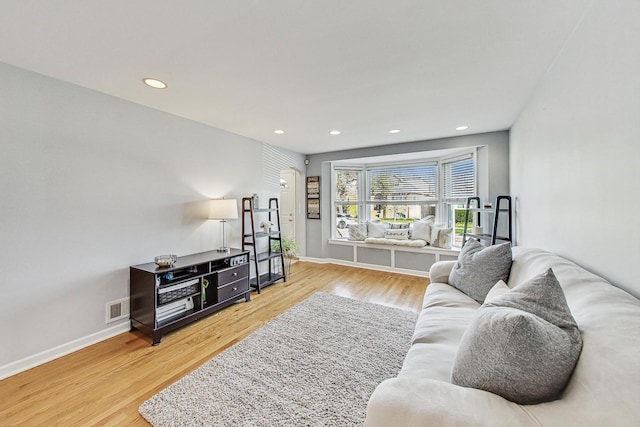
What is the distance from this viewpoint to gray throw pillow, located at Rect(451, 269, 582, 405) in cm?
81

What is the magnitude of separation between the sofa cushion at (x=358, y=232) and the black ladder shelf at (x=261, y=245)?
1.60 metres

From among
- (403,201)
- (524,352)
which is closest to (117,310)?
(524,352)

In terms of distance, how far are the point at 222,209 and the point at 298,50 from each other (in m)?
2.11

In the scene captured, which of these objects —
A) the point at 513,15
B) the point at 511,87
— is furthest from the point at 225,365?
the point at 511,87

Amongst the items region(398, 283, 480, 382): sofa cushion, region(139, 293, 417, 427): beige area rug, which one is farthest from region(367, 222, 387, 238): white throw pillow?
region(398, 283, 480, 382): sofa cushion

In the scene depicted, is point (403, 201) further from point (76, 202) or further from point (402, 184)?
point (76, 202)

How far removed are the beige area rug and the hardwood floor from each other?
173 mm

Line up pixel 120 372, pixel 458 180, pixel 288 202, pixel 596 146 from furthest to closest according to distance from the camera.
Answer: pixel 288 202 → pixel 458 180 → pixel 120 372 → pixel 596 146

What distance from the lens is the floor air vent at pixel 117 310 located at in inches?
96.7

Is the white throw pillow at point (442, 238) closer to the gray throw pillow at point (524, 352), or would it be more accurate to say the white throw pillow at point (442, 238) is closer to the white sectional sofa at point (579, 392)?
the white sectional sofa at point (579, 392)

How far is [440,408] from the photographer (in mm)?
813

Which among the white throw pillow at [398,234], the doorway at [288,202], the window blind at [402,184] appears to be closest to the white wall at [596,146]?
the white throw pillow at [398,234]

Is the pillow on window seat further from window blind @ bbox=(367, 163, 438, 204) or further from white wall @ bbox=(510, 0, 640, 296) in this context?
white wall @ bbox=(510, 0, 640, 296)

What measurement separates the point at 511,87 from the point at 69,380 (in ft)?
14.1
